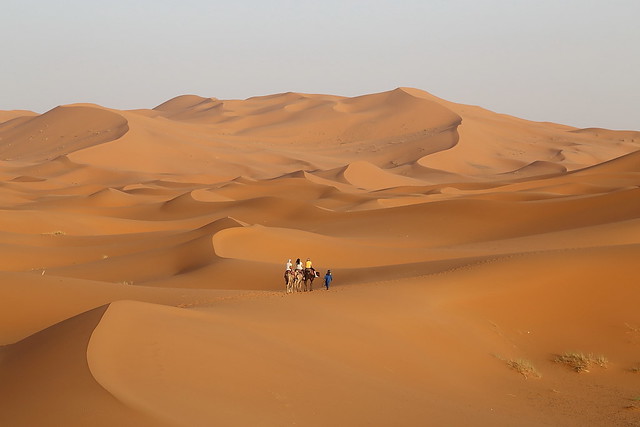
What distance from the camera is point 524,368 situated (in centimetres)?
1161

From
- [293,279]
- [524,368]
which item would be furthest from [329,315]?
[293,279]

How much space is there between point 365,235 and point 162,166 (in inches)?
1884

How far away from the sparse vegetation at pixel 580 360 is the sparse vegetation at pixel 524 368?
77cm

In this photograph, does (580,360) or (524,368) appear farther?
(580,360)

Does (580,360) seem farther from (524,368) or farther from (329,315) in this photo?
(329,315)

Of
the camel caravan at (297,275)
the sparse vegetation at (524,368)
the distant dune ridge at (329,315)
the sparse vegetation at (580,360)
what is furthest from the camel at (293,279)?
the sparse vegetation at (580,360)

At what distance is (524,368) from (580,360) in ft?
3.75

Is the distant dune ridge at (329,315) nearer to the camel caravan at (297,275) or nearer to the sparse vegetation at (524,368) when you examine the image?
the sparse vegetation at (524,368)

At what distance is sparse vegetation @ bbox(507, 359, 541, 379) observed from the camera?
37.9ft

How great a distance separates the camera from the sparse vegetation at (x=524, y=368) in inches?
454

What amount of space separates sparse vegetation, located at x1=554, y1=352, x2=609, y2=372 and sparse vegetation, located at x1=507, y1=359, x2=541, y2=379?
77 centimetres

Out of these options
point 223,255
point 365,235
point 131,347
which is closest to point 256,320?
point 131,347

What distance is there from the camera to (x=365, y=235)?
97.3ft

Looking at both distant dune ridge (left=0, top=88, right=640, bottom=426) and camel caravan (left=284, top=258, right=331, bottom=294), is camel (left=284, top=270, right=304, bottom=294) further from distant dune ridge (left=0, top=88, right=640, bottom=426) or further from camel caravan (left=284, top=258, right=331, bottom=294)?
distant dune ridge (left=0, top=88, right=640, bottom=426)
